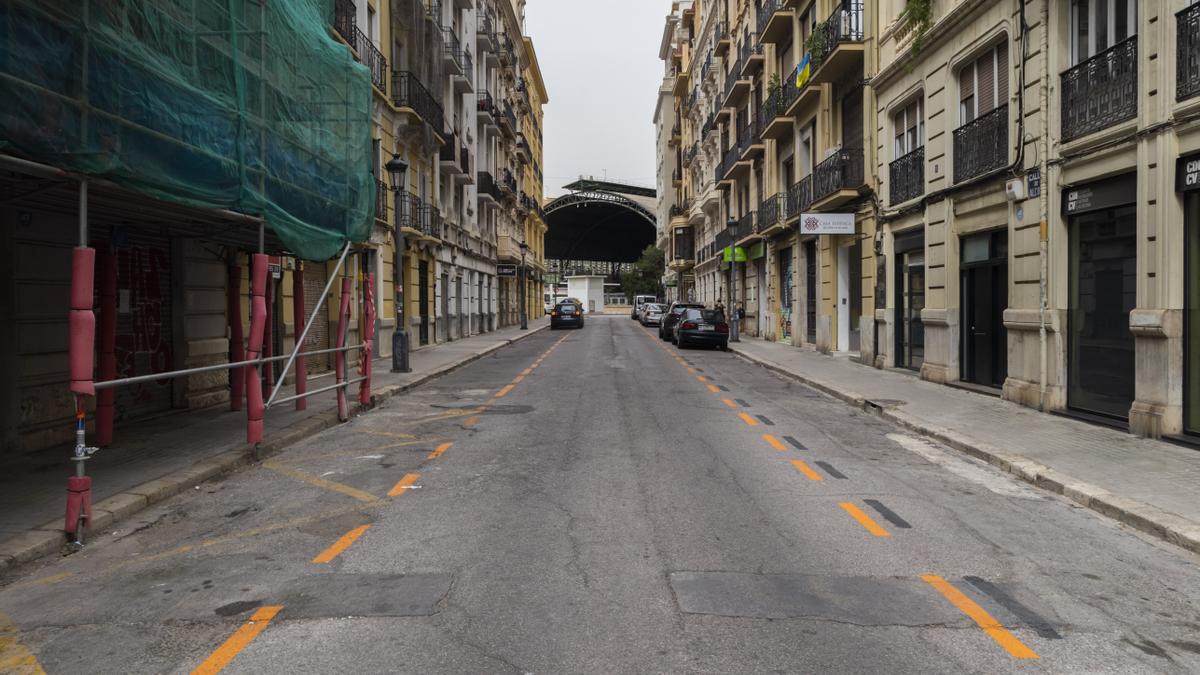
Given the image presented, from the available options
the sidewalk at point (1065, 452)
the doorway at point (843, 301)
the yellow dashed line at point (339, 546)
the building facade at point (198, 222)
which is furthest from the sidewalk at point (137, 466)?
the doorway at point (843, 301)

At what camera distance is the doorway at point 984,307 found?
13008mm

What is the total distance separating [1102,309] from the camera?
400 inches

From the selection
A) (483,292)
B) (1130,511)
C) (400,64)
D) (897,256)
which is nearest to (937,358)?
(897,256)

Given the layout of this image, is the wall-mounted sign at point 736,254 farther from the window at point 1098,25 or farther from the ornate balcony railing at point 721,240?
the window at point 1098,25

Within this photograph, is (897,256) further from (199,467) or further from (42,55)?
(42,55)

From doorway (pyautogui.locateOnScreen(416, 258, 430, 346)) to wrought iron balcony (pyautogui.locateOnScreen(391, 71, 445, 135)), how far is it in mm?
4723

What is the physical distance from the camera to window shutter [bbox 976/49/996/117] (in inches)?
520

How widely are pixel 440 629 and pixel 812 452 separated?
5.84 m

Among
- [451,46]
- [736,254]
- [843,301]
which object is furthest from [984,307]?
[451,46]

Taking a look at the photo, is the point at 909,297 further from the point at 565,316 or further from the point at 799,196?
the point at 565,316

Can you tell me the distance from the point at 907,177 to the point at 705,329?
1152cm

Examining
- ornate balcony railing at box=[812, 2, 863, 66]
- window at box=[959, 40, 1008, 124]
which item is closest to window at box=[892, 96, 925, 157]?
window at box=[959, 40, 1008, 124]

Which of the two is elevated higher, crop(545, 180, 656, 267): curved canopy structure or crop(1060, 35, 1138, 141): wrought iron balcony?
crop(545, 180, 656, 267): curved canopy structure

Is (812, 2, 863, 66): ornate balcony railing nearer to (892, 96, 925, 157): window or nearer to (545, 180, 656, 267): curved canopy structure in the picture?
(892, 96, 925, 157): window
